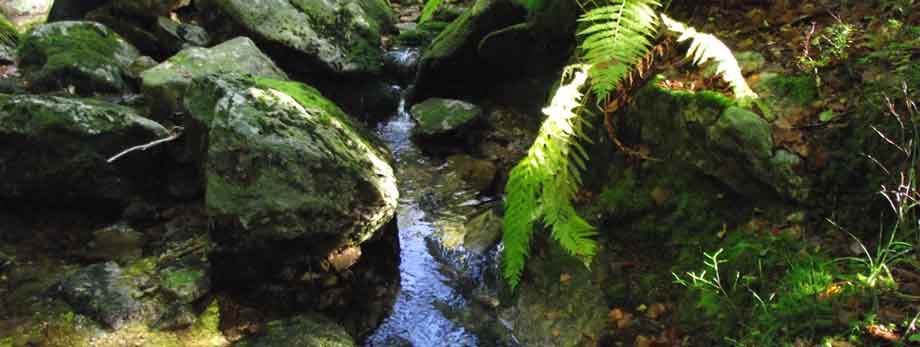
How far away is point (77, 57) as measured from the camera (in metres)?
5.74

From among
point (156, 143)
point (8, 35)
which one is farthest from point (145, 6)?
point (156, 143)

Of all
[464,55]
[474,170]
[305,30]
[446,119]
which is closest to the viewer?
[474,170]

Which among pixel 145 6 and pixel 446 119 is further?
pixel 145 6

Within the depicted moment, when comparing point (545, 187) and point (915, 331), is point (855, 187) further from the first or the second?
point (545, 187)

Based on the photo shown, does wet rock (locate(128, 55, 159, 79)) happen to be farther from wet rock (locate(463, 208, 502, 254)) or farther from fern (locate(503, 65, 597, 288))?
fern (locate(503, 65, 597, 288))

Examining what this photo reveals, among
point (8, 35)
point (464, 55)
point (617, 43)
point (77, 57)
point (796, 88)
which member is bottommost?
point (8, 35)

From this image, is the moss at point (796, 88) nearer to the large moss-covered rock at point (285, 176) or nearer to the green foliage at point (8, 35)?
the large moss-covered rock at point (285, 176)

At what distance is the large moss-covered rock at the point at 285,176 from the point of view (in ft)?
11.2

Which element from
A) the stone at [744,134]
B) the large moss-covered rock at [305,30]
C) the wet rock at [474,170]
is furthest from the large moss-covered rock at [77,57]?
the stone at [744,134]

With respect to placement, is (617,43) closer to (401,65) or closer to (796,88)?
(796,88)

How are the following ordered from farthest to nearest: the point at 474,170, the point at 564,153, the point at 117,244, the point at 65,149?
the point at 474,170 < the point at 65,149 < the point at 117,244 < the point at 564,153

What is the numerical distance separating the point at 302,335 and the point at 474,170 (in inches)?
100

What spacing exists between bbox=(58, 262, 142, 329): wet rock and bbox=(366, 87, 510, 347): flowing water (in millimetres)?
1405

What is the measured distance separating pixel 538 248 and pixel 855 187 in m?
1.64
